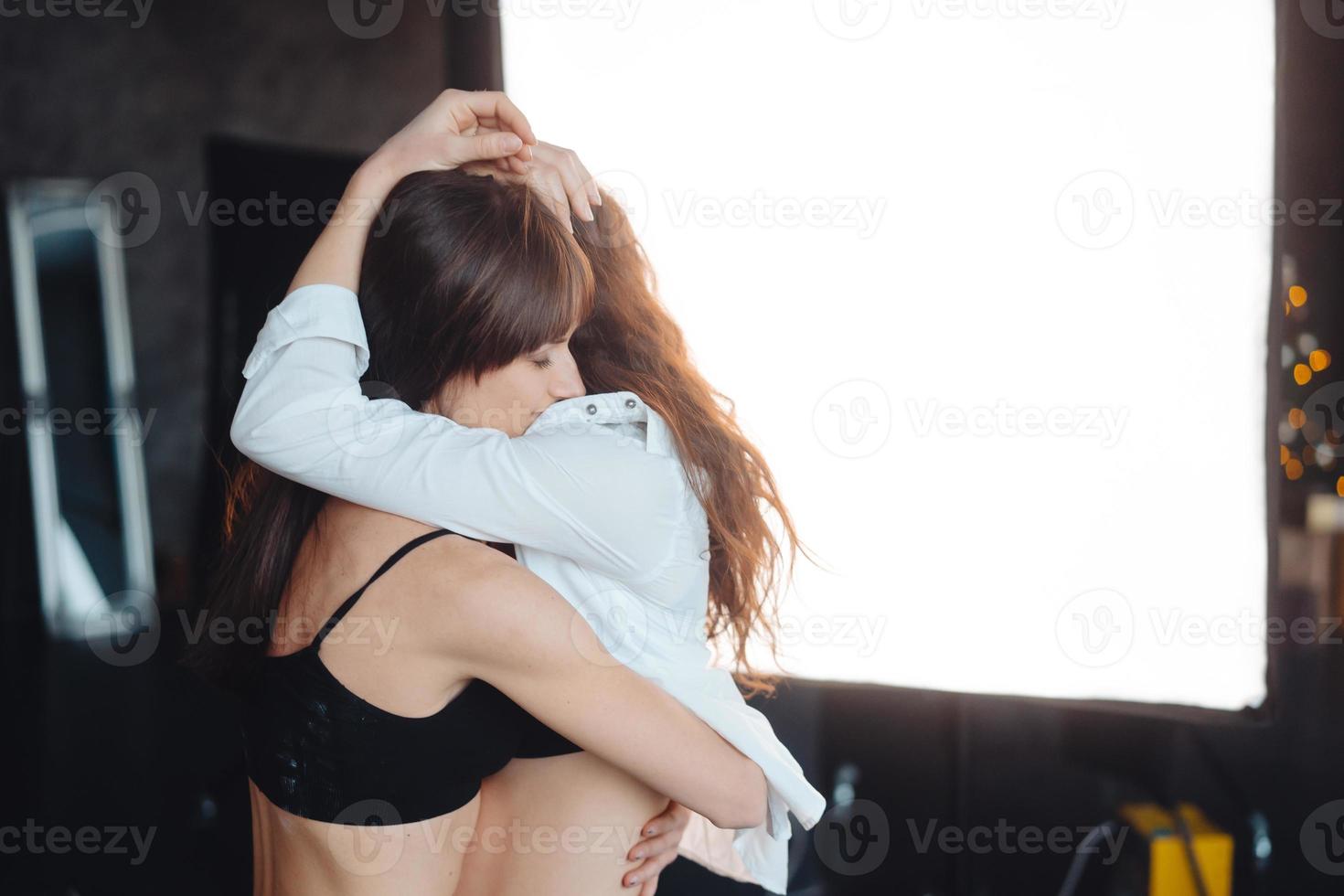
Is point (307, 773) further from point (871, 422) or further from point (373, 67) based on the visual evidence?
point (373, 67)

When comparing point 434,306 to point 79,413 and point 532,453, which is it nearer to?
point 532,453

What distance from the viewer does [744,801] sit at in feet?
3.08

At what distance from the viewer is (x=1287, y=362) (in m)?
1.44

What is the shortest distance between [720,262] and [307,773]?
2.45 ft

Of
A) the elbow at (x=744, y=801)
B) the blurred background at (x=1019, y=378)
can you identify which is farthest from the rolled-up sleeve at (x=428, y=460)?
the blurred background at (x=1019, y=378)

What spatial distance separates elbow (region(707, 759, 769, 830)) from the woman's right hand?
0.63 metres

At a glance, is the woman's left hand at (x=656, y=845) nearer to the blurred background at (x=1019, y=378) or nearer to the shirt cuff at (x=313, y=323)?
the blurred background at (x=1019, y=378)

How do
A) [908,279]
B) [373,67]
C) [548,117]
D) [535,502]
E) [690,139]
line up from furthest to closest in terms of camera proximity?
[373,67]
[548,117]
[690,139]
[908,279]
[535,502]

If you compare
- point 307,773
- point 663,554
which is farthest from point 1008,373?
point 307,773

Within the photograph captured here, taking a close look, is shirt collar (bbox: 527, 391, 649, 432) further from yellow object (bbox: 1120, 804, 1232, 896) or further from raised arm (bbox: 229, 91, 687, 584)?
yellow object (bbox: 1120, 804, 1232, 896)

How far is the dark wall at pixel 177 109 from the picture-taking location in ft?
11.4

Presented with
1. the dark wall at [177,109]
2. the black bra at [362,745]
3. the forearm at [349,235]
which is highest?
the dark wall at [177,109]

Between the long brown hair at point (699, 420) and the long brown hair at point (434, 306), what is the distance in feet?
0.55

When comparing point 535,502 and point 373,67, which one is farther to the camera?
point 373,67
